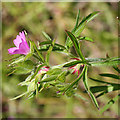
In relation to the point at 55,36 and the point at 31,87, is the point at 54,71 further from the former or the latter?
the point at 55,36

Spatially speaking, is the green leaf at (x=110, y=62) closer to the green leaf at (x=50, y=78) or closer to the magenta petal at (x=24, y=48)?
the green leaf at (x=50, y=78)

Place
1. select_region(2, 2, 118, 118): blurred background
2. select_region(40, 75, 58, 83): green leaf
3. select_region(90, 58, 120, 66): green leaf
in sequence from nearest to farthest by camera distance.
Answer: select_region(40, 75, 58, 83): green leaf
select_region(90, 58, 120, 66): green leaf
select_region(2, 2, 118, 118): blurred background

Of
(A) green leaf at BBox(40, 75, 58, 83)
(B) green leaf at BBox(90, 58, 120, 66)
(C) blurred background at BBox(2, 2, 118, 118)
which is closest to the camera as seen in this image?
(A) green leaf at BBox(40, 75, 58, 83)

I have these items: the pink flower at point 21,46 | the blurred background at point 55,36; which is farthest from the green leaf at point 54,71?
the blurred background at point 55,36

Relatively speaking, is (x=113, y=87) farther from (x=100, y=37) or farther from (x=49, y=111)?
(x=49, y=111)

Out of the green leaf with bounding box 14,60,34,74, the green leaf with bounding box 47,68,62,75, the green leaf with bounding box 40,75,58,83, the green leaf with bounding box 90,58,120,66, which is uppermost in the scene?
the green leaf with bounding box 90,58,120,66

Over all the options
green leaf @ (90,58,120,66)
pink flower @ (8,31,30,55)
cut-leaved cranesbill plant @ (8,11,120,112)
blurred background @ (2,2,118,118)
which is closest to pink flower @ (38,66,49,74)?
cut-leaved cranesbill plant @ (8,11,120,112)

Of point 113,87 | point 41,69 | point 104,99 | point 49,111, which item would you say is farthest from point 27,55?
point 49,111

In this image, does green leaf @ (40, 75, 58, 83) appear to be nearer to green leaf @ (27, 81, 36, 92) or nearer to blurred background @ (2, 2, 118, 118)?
green leaf @ (27, 81, 36, 92)
